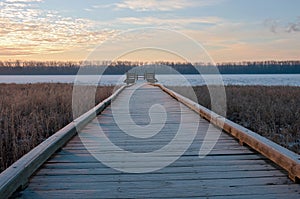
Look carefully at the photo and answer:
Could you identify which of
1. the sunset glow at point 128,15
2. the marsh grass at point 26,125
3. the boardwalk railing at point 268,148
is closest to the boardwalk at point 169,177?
the boardwalk railing at point 268,148

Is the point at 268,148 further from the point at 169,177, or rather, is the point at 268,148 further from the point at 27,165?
the point at 27,165

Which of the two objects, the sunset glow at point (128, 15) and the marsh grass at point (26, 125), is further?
the sunset glow at point (128, 15)

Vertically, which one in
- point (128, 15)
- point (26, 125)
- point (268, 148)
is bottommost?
point (26, 125)

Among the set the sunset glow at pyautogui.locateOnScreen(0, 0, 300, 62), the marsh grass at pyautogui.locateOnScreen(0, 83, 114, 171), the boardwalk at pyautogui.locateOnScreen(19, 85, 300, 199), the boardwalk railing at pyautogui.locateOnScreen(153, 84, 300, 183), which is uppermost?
the sunset glow at pyautogui.locateOnScreen(0, 0, 300, 62)

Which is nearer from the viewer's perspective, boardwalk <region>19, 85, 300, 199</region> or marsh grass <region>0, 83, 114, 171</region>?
boardwalk <region>19, 85, 300, 199</region>

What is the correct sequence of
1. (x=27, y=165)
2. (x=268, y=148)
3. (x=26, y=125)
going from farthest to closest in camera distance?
(x=26, y=125)
(x=268, y=148)
(x=27, y=165)

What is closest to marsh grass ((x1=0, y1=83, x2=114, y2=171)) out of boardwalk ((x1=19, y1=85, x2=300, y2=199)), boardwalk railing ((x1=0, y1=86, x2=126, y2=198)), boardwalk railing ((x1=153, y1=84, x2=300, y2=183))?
boardwalk railing ((x1=0, y1=86, x2=126, y2=198))

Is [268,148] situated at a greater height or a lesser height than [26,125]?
greater

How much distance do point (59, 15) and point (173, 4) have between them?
537 centimetres

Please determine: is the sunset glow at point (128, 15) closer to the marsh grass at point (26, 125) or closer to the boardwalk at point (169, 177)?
the marsh grass at point (26, 125)

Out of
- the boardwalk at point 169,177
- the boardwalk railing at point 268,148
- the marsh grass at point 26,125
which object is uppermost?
the boardwalk railing at point 268,148

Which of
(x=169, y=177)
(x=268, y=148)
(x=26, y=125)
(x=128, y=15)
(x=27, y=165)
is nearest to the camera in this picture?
(x=27, y=165)

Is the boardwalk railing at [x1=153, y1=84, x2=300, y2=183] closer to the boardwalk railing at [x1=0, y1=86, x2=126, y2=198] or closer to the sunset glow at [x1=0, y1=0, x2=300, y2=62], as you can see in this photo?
the boardwalk railing at [x1=0, y1=86, x2=126, y2=198]

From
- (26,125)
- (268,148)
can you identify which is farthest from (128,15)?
(268,148)
